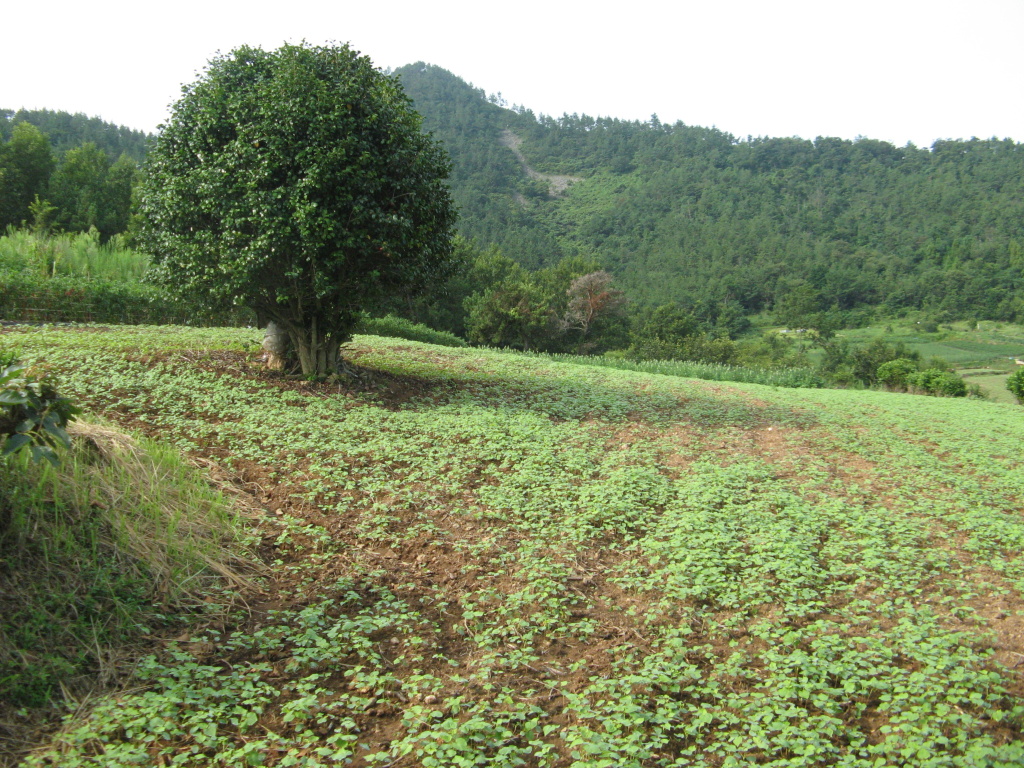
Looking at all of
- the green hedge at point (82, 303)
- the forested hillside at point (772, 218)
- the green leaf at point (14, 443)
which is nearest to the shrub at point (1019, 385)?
the green hedge at point (82, 303)

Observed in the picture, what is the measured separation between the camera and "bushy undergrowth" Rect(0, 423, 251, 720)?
11.1 feet

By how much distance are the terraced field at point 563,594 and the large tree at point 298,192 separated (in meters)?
1.32

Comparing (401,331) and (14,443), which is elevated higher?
(401,331)

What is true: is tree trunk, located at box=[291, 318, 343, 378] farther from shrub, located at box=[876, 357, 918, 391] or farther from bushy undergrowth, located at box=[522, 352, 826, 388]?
shrub, located at box=[876, 357, 918, 391]

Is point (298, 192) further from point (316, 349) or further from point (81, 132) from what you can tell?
point (81, 132)

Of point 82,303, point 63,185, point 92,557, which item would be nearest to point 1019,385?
point 92,557

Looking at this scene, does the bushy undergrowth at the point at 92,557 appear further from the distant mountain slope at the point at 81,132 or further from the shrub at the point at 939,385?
the distant mountain slope at the point at 81,132

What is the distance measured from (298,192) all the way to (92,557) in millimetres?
5557

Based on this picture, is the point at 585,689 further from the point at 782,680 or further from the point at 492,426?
the point at 492,426

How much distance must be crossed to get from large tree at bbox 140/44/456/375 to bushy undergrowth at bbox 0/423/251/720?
3.97 metres

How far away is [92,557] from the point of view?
13.4ft

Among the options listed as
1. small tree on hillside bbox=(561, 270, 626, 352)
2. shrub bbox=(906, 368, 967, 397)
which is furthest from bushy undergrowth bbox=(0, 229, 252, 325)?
small tree on hillside bbox=(561, 270, 626, 352)

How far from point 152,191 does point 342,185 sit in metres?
3.23

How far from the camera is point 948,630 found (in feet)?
14.1
